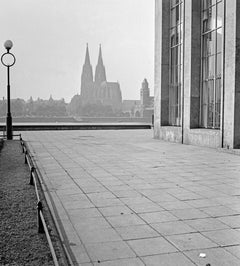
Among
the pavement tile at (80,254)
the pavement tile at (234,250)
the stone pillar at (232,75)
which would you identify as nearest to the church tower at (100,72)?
the stone pillar at (232,75)

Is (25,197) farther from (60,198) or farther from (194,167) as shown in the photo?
(194,167)

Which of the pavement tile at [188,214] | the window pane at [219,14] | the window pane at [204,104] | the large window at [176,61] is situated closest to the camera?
the pavement tile at [188,214]

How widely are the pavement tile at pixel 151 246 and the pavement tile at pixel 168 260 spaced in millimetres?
114

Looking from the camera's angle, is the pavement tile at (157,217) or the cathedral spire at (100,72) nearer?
the pavement tile at (157,217)

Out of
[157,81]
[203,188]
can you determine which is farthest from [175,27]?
[203,188]

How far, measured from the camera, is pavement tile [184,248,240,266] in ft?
12.6

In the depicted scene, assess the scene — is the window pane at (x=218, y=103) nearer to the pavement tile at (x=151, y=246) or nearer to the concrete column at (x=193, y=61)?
the concrete column at (x=193, y=61)

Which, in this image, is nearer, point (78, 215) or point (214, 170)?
point (78, 215)

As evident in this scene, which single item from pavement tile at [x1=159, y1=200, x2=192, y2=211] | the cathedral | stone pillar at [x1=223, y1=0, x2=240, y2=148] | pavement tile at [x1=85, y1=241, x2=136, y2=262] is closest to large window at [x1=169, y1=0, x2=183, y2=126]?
stone pillar at [x1=223, y1=0, x2=240, y2=148]

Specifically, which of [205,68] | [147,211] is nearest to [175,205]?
[147,211]

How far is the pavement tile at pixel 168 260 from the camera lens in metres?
3.81

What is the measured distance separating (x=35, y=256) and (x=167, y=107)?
58.9ft

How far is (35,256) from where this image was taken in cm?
400

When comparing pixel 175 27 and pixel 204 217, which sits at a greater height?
pixel 175 27
